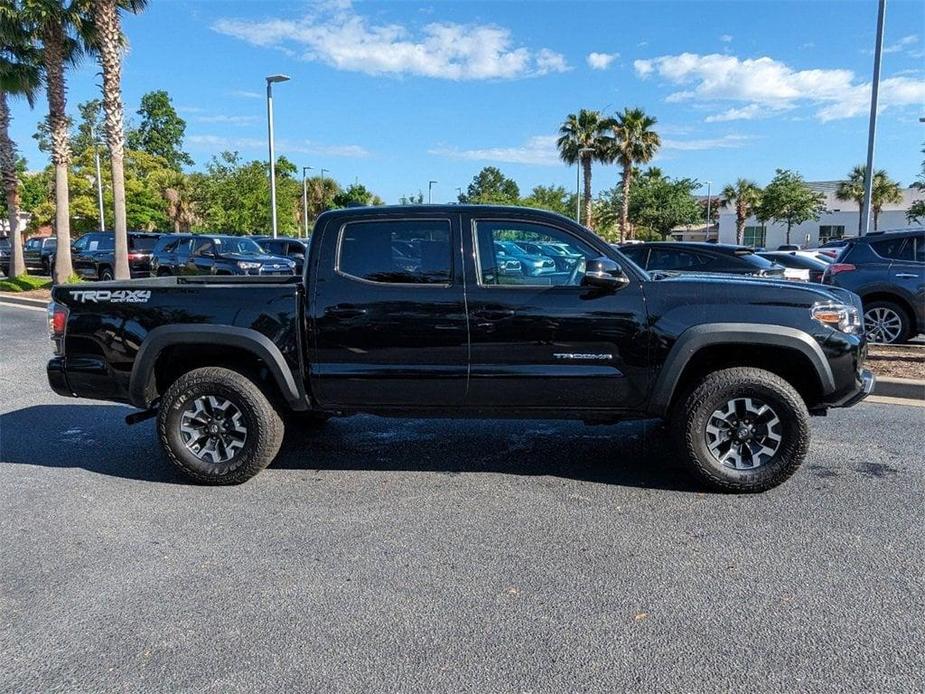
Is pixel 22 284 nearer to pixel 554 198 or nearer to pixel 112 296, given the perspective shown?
pixel 112 296

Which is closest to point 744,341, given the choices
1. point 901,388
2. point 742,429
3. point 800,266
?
point 742,429

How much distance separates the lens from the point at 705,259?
10.7 m

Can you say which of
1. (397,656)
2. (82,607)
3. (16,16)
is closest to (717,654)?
(397,656)

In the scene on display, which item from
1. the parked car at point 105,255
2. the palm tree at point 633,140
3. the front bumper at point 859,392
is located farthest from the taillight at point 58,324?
the palm tree at point 633,140

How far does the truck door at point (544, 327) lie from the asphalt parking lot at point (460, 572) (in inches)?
26.1

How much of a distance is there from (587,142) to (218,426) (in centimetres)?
4172

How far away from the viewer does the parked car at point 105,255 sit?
21453 millimetres

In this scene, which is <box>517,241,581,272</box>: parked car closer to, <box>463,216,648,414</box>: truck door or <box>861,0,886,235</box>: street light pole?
<box>463,216,648,414</box>: truck door

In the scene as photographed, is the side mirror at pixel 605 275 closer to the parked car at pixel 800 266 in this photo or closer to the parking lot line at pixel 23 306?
the parked car at pixel 800 266

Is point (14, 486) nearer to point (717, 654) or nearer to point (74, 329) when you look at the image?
point (74, 329)

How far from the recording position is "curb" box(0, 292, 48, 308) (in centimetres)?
1685

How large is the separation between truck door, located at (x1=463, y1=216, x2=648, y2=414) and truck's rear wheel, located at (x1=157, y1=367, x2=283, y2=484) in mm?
1412

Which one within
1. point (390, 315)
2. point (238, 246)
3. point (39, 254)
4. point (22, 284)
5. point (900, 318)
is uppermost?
point (238, 246)

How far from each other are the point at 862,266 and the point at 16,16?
63.1 feet
